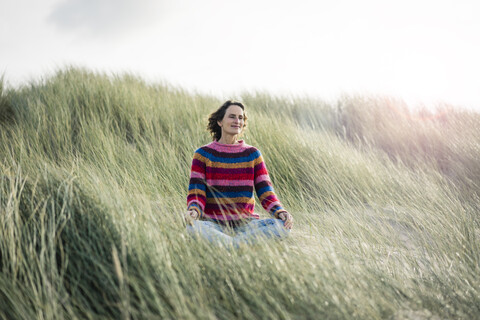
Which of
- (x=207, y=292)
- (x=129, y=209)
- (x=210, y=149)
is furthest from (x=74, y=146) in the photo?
(x=207, y=292)

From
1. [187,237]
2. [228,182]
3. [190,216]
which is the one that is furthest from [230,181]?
[187,237]

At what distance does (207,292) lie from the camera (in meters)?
1.41

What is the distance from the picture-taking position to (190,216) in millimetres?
2035

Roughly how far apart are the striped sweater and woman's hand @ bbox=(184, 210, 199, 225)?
16 centimetres

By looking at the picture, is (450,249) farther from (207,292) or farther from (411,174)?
(411,174)

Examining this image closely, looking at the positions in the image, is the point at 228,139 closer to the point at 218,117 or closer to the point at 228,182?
the point at 218,117

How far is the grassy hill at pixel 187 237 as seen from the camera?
52.7 inches

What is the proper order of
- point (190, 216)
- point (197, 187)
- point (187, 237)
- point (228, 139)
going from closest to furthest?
Answer: point (187, 237) < point (190, 216) < point (197, 187) < point (228, 139)

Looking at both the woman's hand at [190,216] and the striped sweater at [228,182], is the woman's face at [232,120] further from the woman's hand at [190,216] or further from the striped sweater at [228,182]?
the woman's hand at [190,216]

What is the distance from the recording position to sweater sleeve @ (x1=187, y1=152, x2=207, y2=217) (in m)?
2.19

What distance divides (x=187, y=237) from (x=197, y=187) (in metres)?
0.53

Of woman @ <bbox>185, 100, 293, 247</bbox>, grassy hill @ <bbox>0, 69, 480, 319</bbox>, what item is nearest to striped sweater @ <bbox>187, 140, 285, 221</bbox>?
woman @ <bbox>185, 100, 293, 247</bbox>

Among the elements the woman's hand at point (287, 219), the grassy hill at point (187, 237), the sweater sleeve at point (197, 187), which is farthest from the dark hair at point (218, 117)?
the woman's hand at point (287, 219)

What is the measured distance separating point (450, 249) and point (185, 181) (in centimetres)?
218
